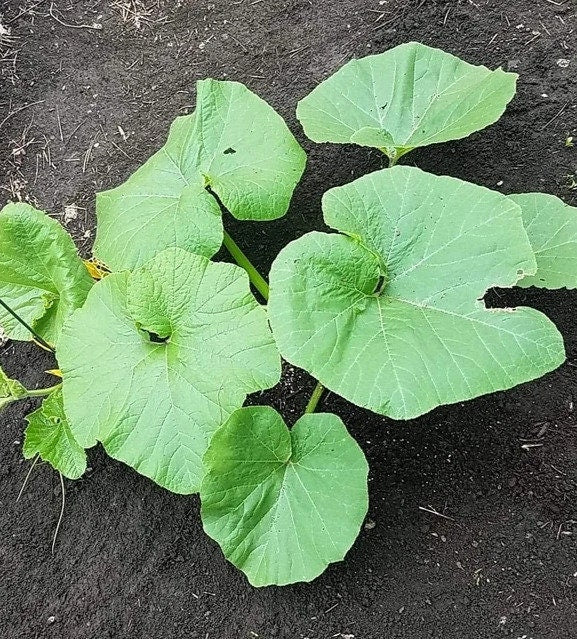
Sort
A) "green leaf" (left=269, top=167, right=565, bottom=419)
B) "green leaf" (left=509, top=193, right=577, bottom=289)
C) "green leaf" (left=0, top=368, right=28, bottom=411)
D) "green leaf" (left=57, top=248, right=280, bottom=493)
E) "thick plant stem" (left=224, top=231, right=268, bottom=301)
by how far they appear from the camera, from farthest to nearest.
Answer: "thick plant stem" (left=224, top=231, right=268, bottom=301), "green leaf" (left=0, top=368, right=28, bottom=411), "green leaf" (left=509, top=193, right=577, bottom=289), "green leaf" (left=57, top=248, right=280, bottom=493), "green leaf" (left=269, top=167, right=565, bottom=419)

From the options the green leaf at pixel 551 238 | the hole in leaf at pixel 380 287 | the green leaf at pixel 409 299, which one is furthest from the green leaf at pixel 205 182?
the green leaf at pixel 551 238

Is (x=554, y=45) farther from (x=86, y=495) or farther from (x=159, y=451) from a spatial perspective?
(x=86, y=495)

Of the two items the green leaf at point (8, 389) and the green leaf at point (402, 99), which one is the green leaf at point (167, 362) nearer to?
the green leaf at point (8, 389)

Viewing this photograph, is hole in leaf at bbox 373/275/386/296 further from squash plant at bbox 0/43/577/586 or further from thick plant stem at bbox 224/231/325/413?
thick plant stem at bbox 224/231/325/413

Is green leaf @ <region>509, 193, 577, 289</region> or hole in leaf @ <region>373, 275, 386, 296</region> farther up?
hole in leaf @ <region>373, 275, 386, 296</region>

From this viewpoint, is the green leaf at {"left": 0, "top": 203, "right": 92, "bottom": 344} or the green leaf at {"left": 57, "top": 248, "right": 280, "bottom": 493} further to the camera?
the green leaf at {"left": 0, "top": 203, "right": 92, "bottom": 344}

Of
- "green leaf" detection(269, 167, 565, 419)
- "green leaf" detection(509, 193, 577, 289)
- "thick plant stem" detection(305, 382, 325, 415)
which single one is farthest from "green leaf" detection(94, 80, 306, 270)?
"green leaf" detection(509, 193, 577, 289)

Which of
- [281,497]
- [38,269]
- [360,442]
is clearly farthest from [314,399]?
[38,269]
